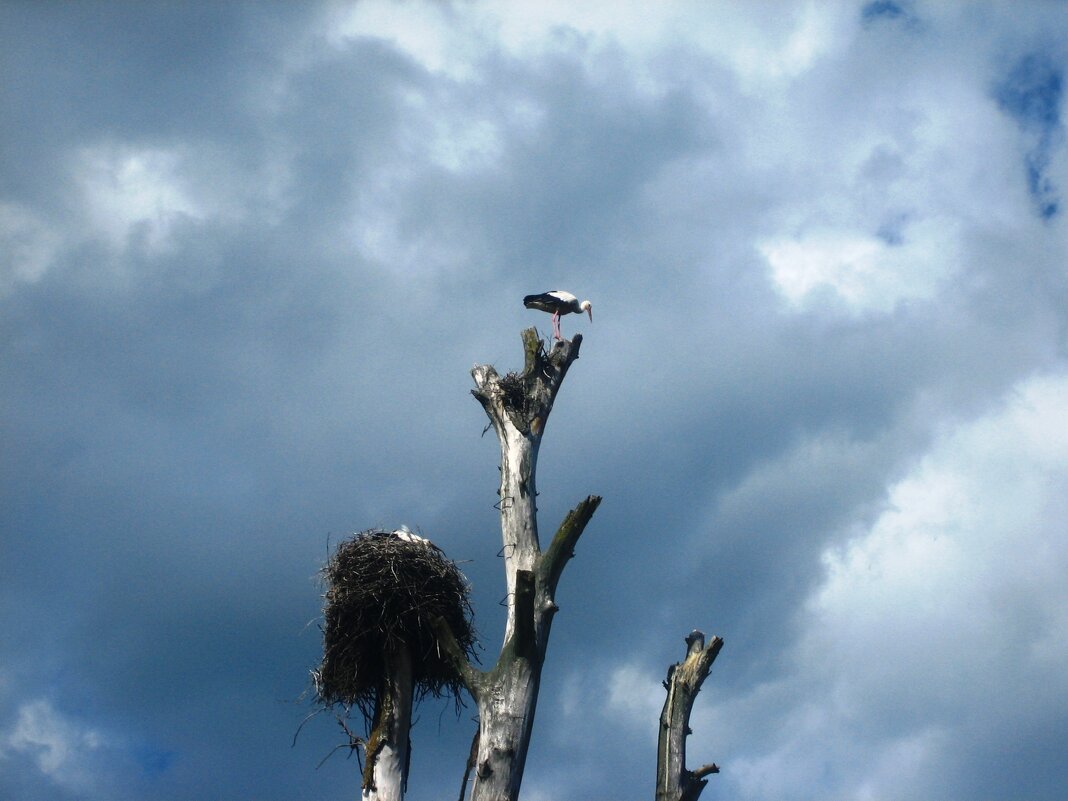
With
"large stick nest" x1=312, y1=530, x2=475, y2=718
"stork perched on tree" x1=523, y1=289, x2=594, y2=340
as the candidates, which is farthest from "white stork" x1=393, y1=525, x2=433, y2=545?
"stork perched on tree" x1=523, y1=289, x2=594, y2=340

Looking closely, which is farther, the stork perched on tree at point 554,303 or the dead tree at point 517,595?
the stork perched on tree at point 554,303

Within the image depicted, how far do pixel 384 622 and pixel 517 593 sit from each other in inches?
118

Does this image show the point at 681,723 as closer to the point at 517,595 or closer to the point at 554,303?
the point at 517,595

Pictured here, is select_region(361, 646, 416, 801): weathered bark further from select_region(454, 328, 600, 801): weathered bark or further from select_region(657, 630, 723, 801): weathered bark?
select_region(657, 630, 723, 801): weathered bark

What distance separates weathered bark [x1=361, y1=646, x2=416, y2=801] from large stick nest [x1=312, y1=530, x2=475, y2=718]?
0.48 ft

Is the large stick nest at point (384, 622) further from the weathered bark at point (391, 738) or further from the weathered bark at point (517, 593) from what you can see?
the weathered bark at point (517, 593)

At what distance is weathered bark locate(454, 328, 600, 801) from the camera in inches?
287

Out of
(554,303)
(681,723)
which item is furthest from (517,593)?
(554,303)

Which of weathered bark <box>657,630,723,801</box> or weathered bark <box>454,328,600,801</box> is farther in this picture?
weathered bark <box>657,630,723,801</box>

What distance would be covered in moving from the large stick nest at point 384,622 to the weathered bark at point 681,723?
262 centimetres

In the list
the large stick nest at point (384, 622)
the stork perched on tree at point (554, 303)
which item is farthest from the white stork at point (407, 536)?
the stork perched on tree at point (554, 303)

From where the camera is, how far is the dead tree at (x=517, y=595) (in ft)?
23.9

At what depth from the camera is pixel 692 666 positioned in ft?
26.5

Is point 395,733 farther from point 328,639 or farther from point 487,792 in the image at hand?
point 487,792
